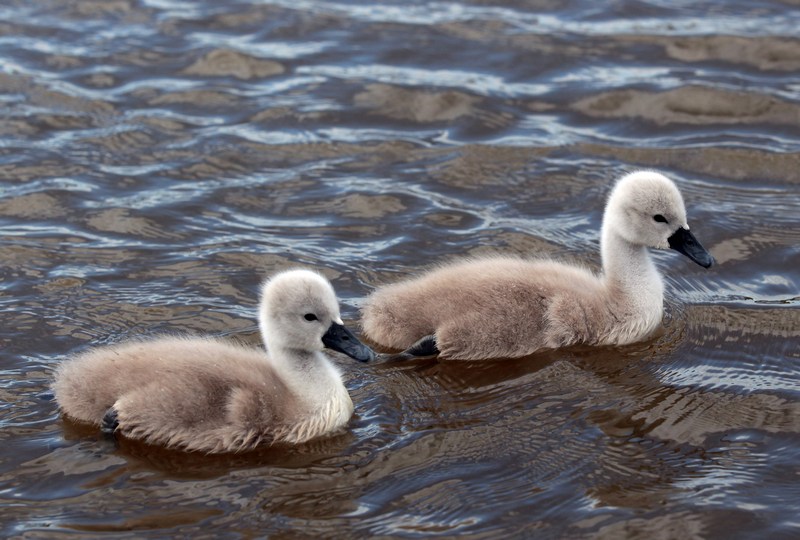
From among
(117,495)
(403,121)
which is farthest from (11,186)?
(117,495)

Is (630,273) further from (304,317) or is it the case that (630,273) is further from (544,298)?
(304,317)

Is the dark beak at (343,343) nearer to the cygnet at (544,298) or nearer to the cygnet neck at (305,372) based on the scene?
the cygnet neck at (305,372)

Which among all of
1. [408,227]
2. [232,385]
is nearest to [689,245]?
[408,227]

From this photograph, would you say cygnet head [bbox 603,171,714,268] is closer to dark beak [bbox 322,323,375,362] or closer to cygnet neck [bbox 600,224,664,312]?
cygnet neck [bbox 600,224,664,312]

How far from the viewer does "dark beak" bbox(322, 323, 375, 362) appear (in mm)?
6395

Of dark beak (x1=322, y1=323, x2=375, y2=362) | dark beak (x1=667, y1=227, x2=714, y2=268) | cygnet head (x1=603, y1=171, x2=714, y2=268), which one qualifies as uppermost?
cygnet head (x1=603, y1=171, x2=714, y2=268)

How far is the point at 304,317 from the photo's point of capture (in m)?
6.34

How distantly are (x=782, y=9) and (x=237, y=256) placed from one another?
24.4 ft

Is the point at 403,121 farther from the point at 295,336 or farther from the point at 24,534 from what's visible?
the point at 24,534

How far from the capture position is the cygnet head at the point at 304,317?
632 centimetres

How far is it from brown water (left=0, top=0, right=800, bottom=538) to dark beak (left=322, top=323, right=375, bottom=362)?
397mm

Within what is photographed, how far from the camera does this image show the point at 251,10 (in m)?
13.5

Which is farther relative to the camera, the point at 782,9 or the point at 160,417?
the point at 782,9

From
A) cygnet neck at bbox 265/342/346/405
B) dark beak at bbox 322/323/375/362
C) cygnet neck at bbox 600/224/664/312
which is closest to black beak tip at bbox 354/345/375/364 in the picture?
dark beak at bbox 322/323/375/362
